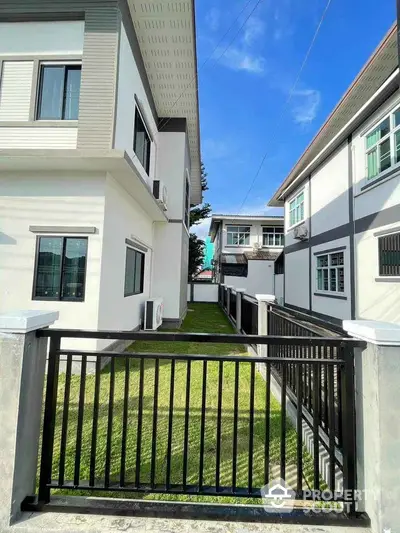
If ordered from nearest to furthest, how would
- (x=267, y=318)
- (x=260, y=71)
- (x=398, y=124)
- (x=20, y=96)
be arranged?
(x=267, y=318) < (x=20, y=96) < (x=398, y=124) < (x=260, y=71)

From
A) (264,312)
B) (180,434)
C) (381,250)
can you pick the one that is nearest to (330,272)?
(381,250)

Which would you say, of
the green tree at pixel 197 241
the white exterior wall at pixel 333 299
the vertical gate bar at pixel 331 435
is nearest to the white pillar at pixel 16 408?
the vertical gate bar at pixel 331 435

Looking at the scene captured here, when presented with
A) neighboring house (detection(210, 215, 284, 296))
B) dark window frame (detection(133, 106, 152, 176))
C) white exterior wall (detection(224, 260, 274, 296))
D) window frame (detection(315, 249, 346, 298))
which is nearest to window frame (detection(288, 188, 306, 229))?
window frame (detection(315, 249, 346, 298))

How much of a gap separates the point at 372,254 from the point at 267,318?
420 cm

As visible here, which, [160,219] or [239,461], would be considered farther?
[160,219]

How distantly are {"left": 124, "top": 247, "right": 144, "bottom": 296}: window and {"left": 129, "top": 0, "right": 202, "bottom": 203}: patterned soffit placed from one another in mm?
4418

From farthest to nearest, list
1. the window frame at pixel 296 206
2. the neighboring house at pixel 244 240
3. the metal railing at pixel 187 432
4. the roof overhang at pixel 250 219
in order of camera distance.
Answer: the roof overhang at pixel 250 219
the neighboring house at pixel 244 240
the window frame at pixel 296 206
the metal railing at pixel 187 432

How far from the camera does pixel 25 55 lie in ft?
16.1

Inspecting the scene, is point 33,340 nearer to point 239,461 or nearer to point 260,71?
point 239,461

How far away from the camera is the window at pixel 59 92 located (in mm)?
4855

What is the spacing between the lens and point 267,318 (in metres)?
4.37

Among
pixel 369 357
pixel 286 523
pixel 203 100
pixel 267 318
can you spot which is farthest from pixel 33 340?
pixel 203 100

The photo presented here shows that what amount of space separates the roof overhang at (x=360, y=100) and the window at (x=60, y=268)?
6.74 m

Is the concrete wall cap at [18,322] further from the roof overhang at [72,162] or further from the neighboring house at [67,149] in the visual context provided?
the roof overhang at [72,162]
